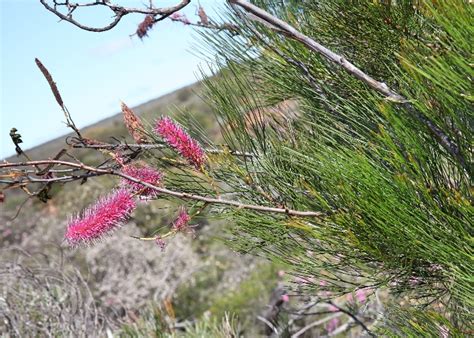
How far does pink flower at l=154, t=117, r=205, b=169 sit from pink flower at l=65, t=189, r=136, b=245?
0.42 feet

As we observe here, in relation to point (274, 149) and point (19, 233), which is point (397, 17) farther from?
point (19, 233)

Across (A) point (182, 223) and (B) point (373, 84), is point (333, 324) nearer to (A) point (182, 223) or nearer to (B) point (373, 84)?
(A) point (182, 223)

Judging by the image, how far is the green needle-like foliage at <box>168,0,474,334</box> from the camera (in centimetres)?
101

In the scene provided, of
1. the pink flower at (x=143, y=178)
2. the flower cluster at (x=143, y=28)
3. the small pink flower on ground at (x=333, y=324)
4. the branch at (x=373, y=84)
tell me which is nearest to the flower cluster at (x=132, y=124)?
the pink flower at (x=143, y=178)

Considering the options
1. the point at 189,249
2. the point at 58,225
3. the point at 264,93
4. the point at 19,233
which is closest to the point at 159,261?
the point at 189,249

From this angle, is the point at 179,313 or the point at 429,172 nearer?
the point at 429,172

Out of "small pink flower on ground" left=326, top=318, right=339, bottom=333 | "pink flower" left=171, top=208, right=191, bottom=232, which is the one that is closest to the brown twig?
"pink flower" left=171, top=208, right=191, bottom=232

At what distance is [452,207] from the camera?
1.07 metres

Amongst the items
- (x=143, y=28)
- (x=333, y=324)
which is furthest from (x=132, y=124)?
(x=333, y=324)

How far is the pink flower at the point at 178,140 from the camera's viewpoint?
1194mm

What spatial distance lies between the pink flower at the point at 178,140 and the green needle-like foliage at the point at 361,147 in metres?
0.15

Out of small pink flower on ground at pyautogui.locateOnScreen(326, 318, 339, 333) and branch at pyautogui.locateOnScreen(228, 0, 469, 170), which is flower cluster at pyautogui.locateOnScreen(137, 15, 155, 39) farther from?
small pink flower on ground at pyautogui.locateOnScreen(326, 318, 339, 333)

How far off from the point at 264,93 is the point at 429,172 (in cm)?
95

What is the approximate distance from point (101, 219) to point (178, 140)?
20cm
